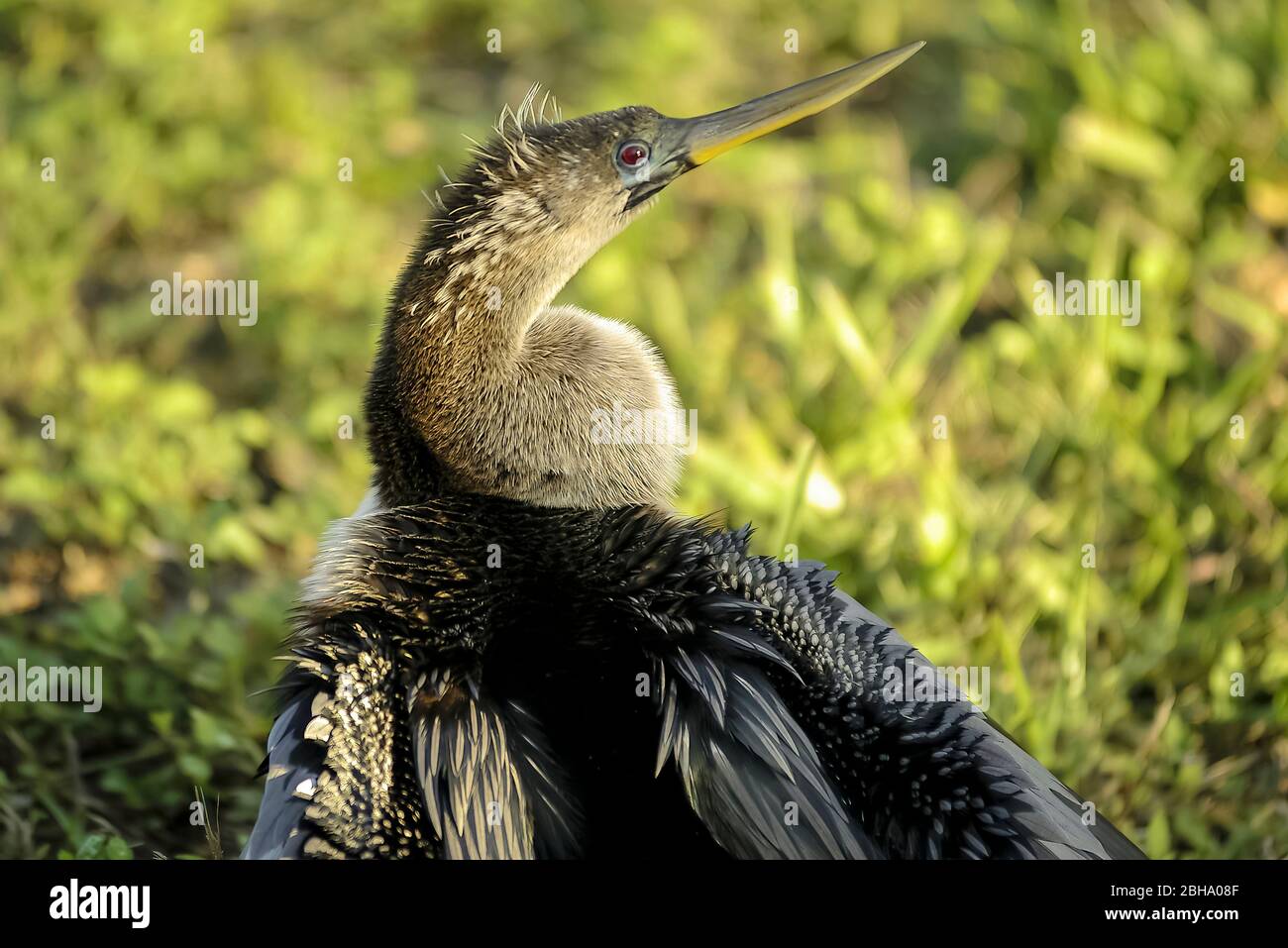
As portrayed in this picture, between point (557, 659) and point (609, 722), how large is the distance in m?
0.13

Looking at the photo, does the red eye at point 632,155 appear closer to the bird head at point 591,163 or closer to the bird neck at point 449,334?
the bird head at point 591,163

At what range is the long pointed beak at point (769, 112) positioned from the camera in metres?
2.82

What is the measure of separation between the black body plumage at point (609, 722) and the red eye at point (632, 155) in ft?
2.47

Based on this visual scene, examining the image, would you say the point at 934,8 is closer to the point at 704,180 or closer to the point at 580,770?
the point at 704,180

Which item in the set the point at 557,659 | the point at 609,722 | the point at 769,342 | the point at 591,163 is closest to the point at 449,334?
the point at 591,163

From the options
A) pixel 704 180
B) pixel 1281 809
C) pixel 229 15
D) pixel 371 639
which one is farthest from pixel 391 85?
pixel 1281 809

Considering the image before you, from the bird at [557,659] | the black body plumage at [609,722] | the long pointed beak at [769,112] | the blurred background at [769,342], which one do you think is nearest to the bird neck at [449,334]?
the bird at [557,659]

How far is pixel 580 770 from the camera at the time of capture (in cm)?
222

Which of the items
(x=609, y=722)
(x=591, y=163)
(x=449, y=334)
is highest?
(x=591, y=163)

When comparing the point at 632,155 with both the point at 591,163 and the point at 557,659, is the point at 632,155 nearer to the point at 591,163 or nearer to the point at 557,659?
the point at 591,163

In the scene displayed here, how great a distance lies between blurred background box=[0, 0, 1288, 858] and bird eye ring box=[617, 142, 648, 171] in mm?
913

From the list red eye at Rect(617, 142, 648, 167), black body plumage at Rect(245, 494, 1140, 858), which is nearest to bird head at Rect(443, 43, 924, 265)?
red eye at Rect(617, 142, 648, 167)

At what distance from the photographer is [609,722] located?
2221 mm

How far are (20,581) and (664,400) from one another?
6.15 feet
